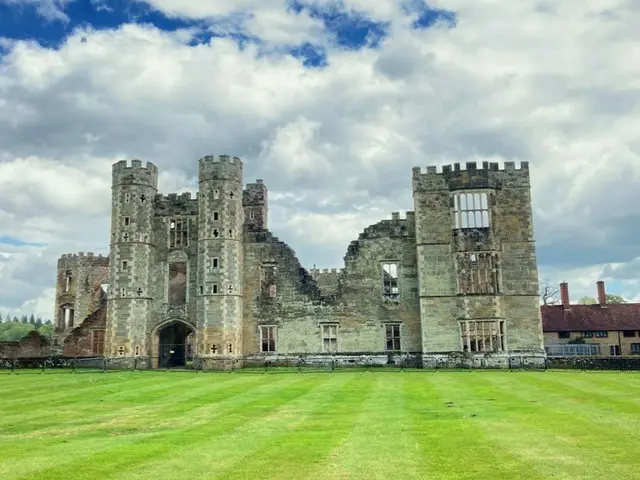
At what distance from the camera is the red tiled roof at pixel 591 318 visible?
197ft

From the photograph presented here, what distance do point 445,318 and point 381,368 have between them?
5.49 meters

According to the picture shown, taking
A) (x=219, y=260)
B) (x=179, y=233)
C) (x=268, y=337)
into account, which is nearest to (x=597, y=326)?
(x=268, y=337)

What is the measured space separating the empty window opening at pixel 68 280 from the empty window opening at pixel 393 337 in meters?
38.7

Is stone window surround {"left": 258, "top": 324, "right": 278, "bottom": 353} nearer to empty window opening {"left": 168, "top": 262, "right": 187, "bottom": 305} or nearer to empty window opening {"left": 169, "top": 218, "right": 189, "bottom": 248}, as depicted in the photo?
empty window opening {"left": 168, "top": 262, "right": 187, "bottom": 305}

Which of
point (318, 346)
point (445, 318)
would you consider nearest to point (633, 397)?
point (445, 318)

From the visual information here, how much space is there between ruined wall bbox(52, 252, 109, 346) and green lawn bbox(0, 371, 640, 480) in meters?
44.0

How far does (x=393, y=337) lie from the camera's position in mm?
43469

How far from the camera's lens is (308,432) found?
13.6 m

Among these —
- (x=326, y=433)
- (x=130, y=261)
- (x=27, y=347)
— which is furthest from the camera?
(x=27, y=347)

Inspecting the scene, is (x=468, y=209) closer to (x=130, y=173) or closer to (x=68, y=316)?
(x=130, y=173)

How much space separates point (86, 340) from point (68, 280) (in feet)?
61.5

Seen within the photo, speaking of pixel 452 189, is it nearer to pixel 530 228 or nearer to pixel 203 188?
pixel 530 228

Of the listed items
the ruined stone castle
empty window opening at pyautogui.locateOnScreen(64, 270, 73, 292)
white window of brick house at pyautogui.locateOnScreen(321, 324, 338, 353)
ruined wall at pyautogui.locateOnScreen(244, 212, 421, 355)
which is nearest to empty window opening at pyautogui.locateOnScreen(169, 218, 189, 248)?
the ruined stone castle

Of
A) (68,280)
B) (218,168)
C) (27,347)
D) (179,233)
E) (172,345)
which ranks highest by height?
(218,168)
